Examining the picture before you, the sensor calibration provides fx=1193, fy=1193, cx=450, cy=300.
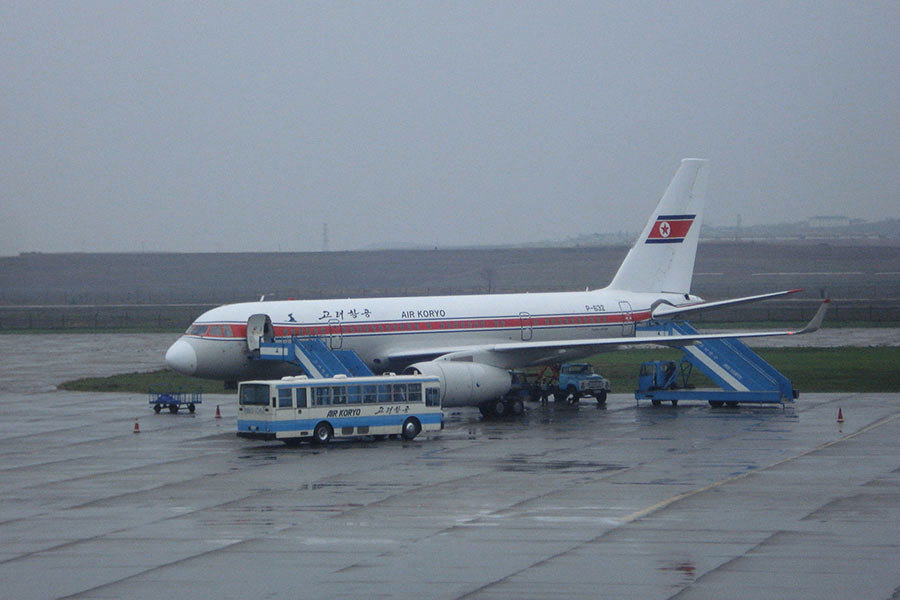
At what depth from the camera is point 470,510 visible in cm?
2595

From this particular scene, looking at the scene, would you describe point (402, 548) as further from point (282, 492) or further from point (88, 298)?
point (88, 298)

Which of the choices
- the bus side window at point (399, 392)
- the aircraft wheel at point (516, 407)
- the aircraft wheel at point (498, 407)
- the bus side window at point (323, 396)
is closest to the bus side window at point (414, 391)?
the bus side window at point (399, 392)

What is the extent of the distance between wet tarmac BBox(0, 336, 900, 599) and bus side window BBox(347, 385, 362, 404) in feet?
5.52

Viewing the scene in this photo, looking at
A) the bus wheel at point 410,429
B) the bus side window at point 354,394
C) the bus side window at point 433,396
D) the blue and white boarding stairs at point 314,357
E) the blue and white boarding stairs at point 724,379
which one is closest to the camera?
the bus side window at point 354,394

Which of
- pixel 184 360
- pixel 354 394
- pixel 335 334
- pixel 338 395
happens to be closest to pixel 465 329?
pixel 335 334

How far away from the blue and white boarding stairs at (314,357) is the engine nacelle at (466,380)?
7.82 ft

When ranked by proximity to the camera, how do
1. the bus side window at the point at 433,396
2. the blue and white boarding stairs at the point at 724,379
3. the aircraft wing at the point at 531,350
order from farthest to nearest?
the blue and white boarding stairs at the point at 724,379, the aircraft wing at the point at 531,350, the bus side window at the point at 433,396

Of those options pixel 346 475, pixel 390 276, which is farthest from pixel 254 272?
pixel 346 475

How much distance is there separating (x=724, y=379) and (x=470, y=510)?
25.7m

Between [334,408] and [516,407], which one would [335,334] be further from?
[334,408]

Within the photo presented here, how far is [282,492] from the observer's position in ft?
94.4

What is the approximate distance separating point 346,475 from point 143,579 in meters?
12.0

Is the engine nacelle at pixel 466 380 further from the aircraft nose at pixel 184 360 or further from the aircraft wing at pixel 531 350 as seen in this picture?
the aircraft nose at pixel 184 360

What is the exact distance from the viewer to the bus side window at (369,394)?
127 feet
